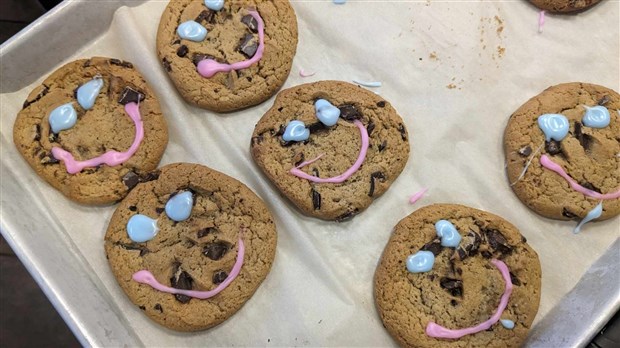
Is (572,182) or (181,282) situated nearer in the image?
(181,282)

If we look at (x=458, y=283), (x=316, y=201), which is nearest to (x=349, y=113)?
(x=316, y=201)

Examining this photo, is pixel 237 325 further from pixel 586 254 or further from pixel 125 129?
pixel 586 254

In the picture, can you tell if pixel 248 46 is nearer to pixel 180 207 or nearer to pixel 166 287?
pixel 180 207

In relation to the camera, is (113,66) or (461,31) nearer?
(113,66)

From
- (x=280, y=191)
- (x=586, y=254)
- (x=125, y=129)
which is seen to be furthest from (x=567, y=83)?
(x=125, y=129)

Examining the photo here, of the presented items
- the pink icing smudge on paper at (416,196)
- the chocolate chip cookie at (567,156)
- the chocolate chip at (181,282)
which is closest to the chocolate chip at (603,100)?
the chocolate chip cookie at (567,156)

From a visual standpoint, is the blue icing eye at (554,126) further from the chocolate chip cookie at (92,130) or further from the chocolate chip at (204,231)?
the chocolate chip cookie at (92,130)
